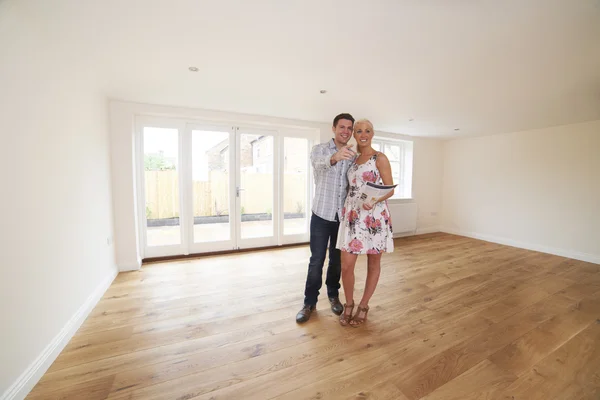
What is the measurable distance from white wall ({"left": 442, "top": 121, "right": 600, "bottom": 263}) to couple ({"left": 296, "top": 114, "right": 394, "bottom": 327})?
430cm

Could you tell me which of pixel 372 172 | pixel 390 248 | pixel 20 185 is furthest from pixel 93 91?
pixel 390 248

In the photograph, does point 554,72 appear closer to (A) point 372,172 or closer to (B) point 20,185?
(A) point 372,172

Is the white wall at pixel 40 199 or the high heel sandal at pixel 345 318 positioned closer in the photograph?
the white wall at pixel 40 199

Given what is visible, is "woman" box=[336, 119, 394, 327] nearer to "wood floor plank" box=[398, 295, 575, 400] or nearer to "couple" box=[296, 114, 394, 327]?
"couple" box=[296, 114, 394, 327]

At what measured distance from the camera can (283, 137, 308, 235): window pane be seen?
13.6ft

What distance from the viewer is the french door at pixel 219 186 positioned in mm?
3404

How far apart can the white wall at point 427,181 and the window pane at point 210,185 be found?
379cm

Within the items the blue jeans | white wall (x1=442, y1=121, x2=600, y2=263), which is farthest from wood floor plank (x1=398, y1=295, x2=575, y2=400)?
white wall (x1=442, y1=121, x2=600, y2=263)

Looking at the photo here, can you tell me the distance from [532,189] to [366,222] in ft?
14.8

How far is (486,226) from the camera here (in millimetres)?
4934

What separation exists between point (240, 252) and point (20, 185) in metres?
2.77

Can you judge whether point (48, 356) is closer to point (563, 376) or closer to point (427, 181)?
point (563, 376)

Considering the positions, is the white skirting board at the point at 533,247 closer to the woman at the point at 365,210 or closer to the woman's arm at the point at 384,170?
the woman at the point at 365,210

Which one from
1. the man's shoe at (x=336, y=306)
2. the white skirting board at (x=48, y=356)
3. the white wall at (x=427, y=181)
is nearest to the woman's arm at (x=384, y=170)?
the man's shoe at (x=336, y=306)
